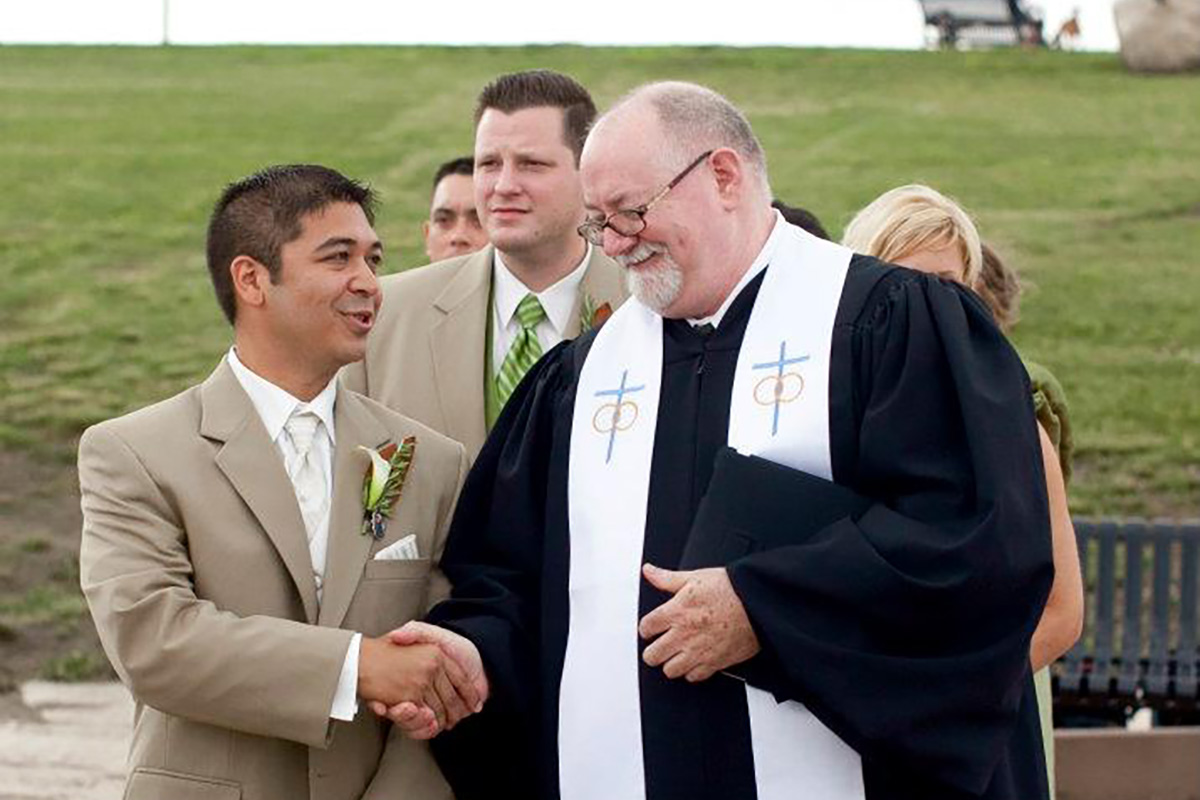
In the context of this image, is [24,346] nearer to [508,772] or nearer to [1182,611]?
[1182,611]

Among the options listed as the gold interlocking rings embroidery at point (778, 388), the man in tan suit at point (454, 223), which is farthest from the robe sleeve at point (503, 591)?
the man in tan suit at point (454, 223)

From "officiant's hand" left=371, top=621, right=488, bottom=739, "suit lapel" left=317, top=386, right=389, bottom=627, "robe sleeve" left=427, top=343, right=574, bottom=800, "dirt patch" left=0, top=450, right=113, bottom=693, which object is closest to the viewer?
"officiant's hand" left=371, top=621, right=488, bottom=739

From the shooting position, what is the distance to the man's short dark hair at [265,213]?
183 inches

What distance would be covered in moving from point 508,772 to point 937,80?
25.1m

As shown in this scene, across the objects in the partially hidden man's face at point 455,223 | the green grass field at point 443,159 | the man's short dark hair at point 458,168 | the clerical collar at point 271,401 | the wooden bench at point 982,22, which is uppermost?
the wooden bench at point 982,22

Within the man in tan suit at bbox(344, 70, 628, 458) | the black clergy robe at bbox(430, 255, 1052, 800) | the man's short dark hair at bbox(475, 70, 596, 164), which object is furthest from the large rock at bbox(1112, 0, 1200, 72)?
the black clergy robe at bbox(430, 255, 1052, 800)

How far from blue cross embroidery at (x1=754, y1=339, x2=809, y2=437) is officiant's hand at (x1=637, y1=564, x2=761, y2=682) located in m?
0.36

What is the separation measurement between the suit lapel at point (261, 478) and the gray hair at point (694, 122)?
0.98m

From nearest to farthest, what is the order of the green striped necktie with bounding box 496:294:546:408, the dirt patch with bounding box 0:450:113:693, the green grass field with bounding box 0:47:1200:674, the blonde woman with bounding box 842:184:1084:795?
1. the blonde woman with bounding box 842:184:1084:795
2. the green striped necktie with bounding box 496:294:546:408
3. the dirt patch with bounding box 0:450:113:693
4. the green grass field with bounding box 0:47:1200:674

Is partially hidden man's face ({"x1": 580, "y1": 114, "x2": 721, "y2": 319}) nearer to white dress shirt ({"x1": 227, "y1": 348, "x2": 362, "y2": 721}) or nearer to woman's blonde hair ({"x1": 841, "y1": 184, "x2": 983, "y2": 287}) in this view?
white dress shirt ({"x1": 227, "y1": 348, "x2": 362, "y2": 721})

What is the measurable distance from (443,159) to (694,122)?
18660 mm

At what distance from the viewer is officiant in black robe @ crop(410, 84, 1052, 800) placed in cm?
413

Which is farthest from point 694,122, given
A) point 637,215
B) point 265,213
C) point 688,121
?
point 265,213

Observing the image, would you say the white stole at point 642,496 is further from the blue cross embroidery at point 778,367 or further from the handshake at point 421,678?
the handshake at point 421,678
